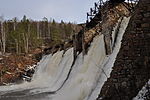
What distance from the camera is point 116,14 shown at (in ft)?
76.0

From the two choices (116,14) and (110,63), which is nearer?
(110,63)

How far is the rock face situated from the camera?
28.3 feet

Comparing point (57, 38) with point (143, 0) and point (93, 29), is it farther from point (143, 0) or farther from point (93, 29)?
point (143, 0)

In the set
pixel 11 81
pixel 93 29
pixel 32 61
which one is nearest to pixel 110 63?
pixel 93 29

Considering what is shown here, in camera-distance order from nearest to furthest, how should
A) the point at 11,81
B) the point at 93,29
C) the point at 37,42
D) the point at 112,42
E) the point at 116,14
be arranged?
1. the point at 112,42
2. the point at 116,14
3. the point at 93,29
4. the point at 11,81
5. the point at 37,42

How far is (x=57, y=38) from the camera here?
8100 cm

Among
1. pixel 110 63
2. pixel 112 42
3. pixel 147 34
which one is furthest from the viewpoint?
pixel 112 42

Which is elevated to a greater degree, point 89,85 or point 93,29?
point 93,29

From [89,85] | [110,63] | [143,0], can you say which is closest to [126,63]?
[143,0]

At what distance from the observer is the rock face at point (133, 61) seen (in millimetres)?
8633

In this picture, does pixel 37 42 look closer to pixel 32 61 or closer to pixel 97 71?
pixel 32 61

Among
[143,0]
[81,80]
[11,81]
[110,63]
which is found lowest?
[11,81]

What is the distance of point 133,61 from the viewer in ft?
29.8

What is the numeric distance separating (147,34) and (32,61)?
43572 mm
